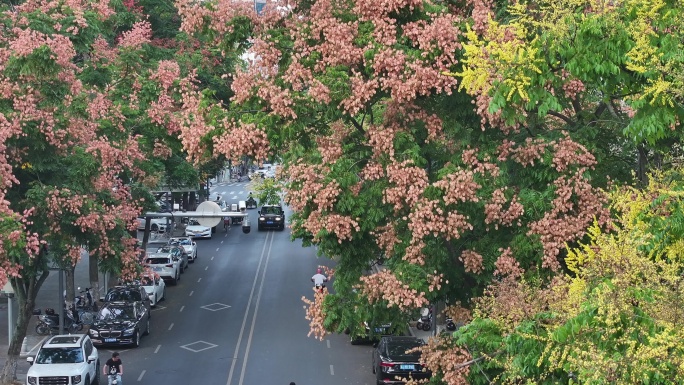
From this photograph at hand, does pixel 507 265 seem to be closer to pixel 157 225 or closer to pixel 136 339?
pixel 136 339

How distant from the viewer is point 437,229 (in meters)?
17.4

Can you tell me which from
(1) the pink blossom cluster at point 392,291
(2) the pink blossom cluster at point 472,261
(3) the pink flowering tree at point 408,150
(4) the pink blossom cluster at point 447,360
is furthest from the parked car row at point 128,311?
(4) the pink blossom cluster at point 447,360

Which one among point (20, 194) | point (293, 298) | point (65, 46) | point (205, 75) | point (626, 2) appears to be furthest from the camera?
point (293, 298)

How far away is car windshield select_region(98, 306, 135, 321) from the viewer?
118ft

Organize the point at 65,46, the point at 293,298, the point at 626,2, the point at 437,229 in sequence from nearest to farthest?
the point at 626,2, the point at 437,229, the point at 65,46, the point at 293,298

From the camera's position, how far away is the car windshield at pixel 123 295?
38.8 metres

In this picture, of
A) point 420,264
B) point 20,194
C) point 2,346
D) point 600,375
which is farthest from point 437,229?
point 2,346

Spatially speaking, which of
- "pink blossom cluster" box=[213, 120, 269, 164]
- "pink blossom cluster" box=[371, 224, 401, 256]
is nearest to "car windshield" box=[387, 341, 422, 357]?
"pink blossom cluster" box=[371, 224, 401, 256]

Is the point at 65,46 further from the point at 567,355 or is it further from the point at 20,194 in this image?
the point at 567,355

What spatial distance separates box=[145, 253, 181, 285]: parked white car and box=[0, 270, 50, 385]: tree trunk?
1717 centimetres

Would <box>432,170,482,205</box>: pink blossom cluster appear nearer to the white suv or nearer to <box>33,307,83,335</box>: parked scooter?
the white suv

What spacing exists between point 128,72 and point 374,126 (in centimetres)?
1515

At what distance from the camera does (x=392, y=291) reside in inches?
704

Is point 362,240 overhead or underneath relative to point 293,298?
overhead
